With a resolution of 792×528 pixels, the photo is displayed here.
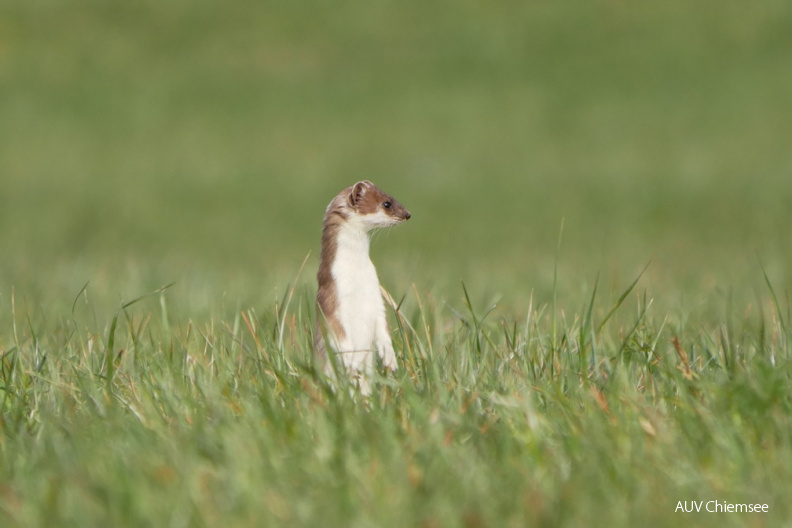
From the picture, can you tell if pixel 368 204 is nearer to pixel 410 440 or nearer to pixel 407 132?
pixel 410 440

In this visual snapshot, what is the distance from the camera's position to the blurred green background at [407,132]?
1353 cm

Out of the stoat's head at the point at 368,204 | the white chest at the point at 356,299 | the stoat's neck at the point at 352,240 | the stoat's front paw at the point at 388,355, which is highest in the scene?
the stoat's head at the point at 368,204

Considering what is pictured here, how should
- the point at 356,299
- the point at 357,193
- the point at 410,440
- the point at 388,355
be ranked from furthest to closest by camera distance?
the point at 357,193, the point at 356,299, the point at 388,355, the point at 410,440

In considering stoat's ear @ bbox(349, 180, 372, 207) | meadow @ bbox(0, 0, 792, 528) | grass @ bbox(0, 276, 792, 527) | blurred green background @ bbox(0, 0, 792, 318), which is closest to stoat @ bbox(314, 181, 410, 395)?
stoat's ear @ bbox(349, 180, 372, 207)

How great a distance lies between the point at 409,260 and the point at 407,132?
25.9 ft

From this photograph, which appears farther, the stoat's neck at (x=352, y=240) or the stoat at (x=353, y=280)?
the stoat's neck at (x=352, y=240)

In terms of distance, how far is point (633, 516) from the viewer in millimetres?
2525

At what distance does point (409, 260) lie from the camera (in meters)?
10.7

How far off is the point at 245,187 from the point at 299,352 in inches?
465

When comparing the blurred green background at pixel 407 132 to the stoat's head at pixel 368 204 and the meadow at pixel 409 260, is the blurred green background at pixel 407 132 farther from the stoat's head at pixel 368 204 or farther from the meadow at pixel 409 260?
the stoat's head at pixel 368 204

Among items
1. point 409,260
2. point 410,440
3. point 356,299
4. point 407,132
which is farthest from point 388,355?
point 407,132

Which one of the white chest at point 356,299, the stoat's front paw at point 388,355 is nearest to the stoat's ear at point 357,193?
the white chest at point 356,299

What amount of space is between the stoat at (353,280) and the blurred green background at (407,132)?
192 inches

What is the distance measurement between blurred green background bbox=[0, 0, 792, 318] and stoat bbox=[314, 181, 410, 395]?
4.88 metres
